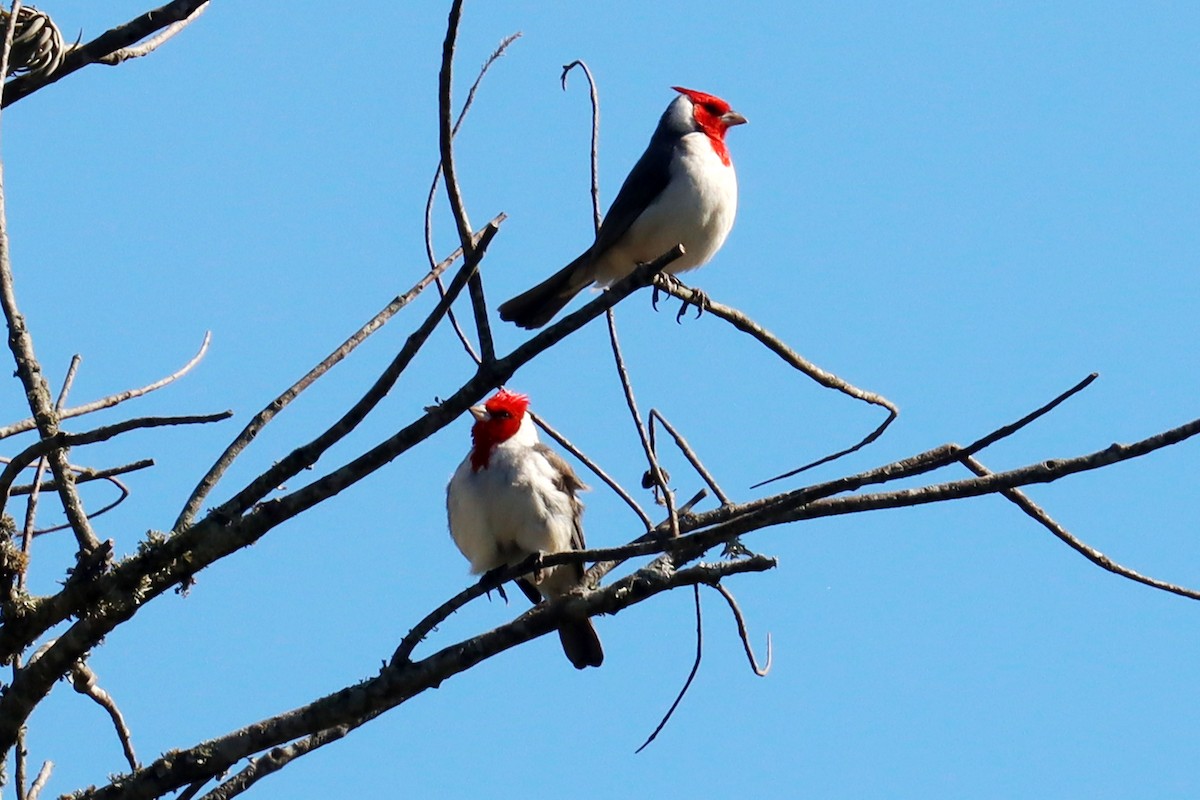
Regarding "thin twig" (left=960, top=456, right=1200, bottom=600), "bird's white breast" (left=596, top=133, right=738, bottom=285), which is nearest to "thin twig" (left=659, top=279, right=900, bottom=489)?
"thin twig" (left=960, top=456, right=1200, bottom=600)

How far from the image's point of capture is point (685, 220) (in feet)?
23.1

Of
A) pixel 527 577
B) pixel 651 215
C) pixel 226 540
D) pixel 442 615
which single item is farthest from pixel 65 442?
pixel 651 215

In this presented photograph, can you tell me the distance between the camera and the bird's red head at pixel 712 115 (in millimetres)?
7766

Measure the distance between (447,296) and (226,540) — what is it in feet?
2.64

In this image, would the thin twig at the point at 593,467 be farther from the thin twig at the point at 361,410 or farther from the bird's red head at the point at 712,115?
the bird's red head at the point at 712,115

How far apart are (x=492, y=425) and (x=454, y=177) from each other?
3.43 m

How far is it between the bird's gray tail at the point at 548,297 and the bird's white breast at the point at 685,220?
139mm

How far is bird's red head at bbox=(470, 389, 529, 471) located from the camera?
6.73 meters

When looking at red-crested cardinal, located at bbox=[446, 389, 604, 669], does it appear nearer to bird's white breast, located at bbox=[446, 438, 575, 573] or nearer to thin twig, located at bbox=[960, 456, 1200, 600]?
bird's white breast, located at bbox=[446, 438, 575, 573]

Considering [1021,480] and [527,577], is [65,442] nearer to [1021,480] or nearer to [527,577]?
[1021,480]

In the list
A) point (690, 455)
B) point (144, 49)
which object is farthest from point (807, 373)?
point (144, 49)

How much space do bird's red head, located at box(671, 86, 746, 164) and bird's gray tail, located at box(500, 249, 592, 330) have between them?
116cm

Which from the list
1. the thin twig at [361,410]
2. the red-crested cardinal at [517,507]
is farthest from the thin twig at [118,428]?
the red-crested cardinal at [517,507]

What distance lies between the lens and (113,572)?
11.3 ft
